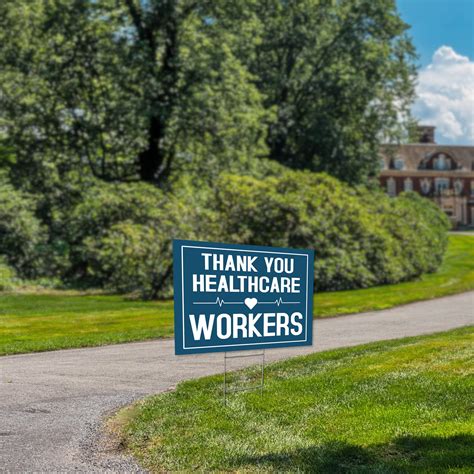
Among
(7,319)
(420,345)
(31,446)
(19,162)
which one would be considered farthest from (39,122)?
(31,446)

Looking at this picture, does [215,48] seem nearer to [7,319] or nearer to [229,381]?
[7,319]

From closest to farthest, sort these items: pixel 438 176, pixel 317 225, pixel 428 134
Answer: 1. pixel 317 225
2. pixel 438 176
3. pixel 428 134

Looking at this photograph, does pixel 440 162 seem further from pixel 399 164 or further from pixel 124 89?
pixel 124 89

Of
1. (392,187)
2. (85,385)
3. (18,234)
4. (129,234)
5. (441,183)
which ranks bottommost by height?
(85,385)

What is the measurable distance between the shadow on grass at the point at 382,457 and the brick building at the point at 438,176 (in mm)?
85508

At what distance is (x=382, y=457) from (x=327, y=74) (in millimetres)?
39970

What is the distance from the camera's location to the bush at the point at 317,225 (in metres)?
26.7

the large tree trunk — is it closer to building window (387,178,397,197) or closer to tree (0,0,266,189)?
tree (0,0,266,189)

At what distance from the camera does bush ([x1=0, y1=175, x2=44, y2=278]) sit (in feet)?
88.9

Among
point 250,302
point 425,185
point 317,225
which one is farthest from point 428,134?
point 250,302

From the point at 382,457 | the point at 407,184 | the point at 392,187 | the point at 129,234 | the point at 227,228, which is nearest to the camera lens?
the point at 382,457

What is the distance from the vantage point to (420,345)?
13.2 m

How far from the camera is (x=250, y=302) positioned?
30.3 ft

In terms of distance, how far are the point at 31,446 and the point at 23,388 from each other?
10.3 ft
